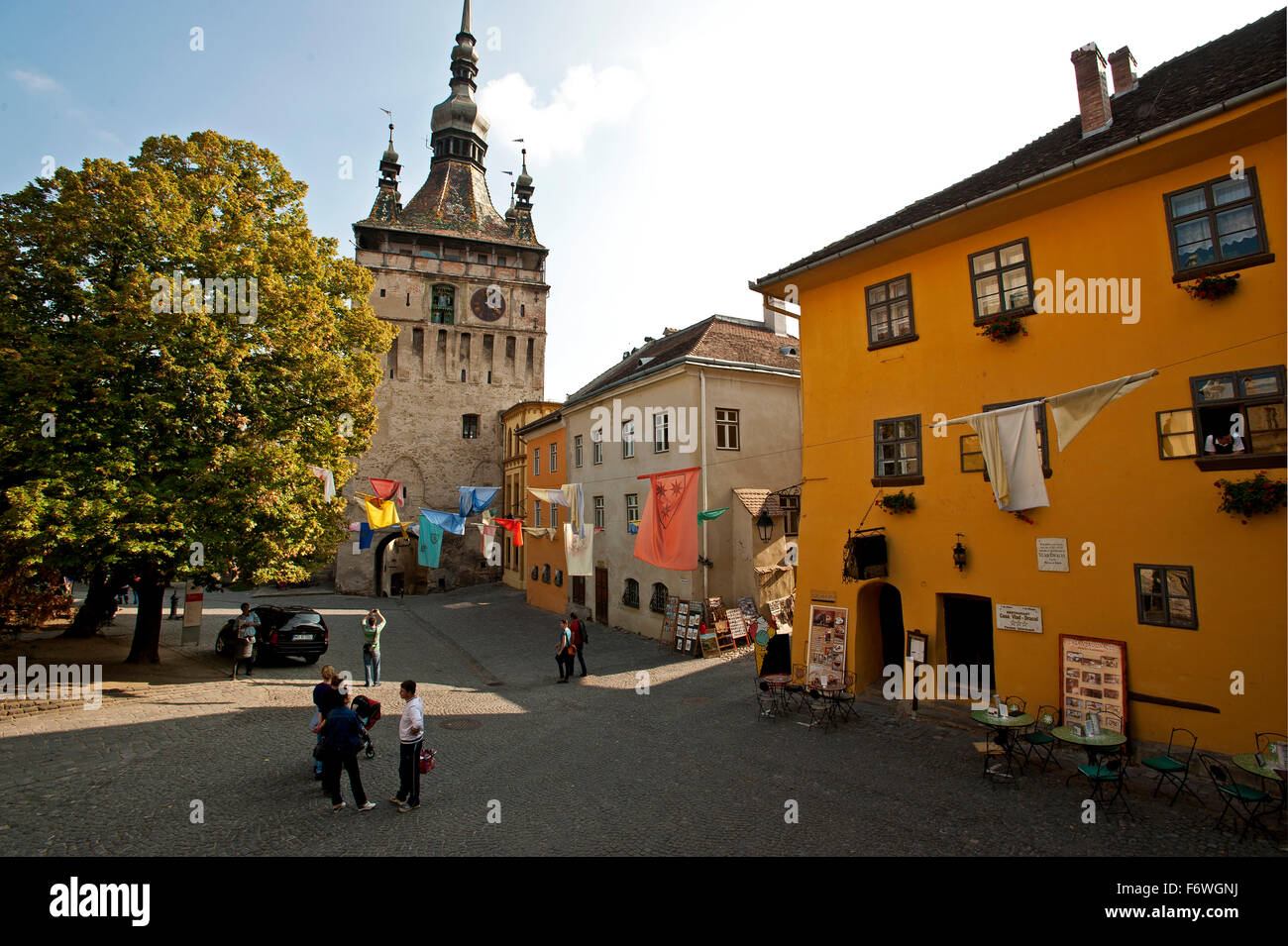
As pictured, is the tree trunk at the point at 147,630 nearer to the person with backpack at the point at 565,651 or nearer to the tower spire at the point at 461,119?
the person with backpack at the point at 565,651

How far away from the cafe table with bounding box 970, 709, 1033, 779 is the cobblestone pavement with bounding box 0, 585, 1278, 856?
1.03 feet

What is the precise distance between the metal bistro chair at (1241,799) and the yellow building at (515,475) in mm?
31485

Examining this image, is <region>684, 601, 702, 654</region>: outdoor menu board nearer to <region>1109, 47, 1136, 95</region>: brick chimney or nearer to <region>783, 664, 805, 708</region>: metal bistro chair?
<region>783, 664, 805, 708</region>: metal bistro chair

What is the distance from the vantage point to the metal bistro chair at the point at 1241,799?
689cm

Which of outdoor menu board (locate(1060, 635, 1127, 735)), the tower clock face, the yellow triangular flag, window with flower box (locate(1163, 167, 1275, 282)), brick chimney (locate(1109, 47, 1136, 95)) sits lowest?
outdoor menu board (locate(1060, 635, 1127, 735))

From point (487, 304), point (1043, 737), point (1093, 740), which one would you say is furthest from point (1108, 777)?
point (487, 304)

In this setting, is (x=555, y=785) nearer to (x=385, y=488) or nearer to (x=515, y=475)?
(x=385, y=488)

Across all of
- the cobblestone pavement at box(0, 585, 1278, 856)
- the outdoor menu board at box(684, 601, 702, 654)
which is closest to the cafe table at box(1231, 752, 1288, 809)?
the cobblestone pavement at box(0, 585, 1278, 856)

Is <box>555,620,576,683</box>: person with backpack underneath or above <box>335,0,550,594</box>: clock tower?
underneath

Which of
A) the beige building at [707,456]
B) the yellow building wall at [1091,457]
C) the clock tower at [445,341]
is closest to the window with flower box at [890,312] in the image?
the yellow building wall at [1091,457]

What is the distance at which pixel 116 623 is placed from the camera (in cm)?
2417

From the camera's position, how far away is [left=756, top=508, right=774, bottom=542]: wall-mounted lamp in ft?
64.2
